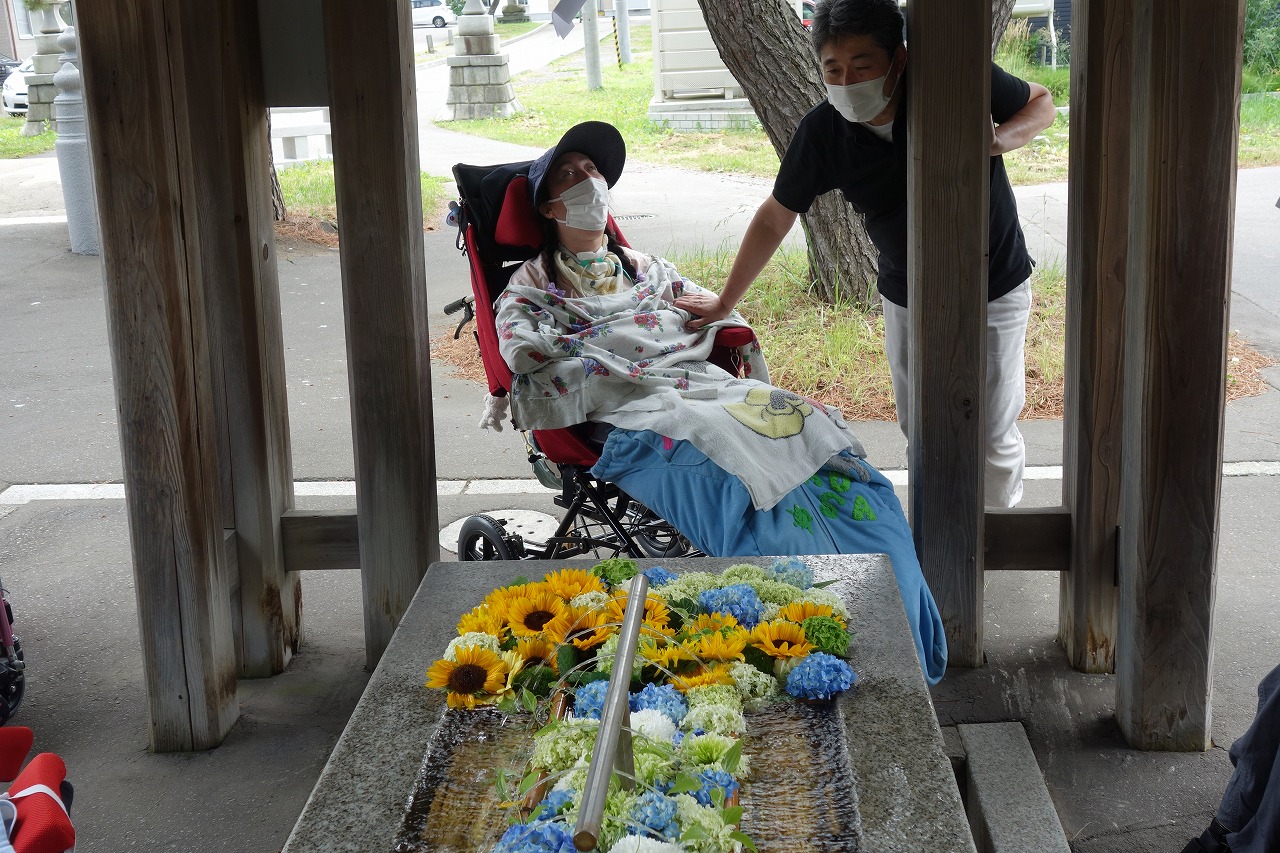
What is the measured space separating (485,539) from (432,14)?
1610 inches

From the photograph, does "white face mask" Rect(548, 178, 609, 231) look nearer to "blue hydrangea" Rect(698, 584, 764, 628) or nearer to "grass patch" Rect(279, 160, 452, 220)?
"blue hydrangea" Rect(698, 584, 764, 628)

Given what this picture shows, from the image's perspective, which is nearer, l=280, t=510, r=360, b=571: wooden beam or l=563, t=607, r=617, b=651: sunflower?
l=563, t=607, r=617, b=651: sunflower

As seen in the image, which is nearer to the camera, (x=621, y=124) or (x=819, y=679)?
(x=819, y=679)

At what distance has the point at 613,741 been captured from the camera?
1.57 metres

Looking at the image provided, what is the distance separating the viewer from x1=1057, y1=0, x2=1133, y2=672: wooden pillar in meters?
3.38

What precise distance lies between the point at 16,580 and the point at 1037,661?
3.55 metres

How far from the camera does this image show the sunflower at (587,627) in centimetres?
225

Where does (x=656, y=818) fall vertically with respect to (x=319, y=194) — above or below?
below

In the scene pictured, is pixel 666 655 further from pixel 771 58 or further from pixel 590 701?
pixel 771 58

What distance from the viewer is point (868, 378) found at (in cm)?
661

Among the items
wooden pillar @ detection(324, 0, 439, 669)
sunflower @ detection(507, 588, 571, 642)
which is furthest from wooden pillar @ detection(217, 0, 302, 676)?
sunflower @ detection(507, 588, 571, 642)

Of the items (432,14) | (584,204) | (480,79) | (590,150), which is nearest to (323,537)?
(584,204)

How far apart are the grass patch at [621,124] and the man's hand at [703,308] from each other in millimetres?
9245

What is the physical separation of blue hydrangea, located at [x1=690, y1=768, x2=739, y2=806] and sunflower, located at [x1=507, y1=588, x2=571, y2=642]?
513mm
